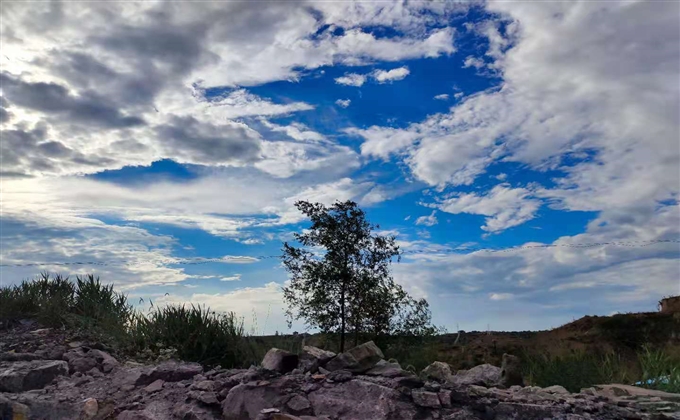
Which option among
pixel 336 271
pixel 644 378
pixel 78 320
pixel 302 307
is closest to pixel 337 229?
pixel 336 271

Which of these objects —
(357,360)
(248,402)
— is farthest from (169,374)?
(357,360)

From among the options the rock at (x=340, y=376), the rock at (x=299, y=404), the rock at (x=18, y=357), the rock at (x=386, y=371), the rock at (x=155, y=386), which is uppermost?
the rock at (x=18, y=357)

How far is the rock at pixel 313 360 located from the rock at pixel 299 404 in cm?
86

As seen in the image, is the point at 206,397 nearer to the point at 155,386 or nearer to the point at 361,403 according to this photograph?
the point at 155,386

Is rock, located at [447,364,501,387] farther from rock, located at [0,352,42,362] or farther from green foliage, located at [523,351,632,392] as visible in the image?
rock, located at [0,352,42,362]

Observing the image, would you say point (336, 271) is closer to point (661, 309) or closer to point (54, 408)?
point (54, 408)

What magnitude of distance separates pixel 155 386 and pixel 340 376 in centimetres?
274

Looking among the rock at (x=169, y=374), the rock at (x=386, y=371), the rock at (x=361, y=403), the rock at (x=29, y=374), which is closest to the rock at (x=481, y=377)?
the rock at (x=386, y=371)

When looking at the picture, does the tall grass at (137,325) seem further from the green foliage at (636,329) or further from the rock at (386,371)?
the green foliage at (636,329)

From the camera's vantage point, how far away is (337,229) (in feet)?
50.6

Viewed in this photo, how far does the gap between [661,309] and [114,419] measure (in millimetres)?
27780

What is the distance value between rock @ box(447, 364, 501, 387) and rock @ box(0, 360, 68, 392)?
6041mm

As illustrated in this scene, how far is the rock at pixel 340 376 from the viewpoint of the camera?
283 inches

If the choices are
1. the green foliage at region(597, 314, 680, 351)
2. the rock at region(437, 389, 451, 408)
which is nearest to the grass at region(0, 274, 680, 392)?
the rock at region(437, 389, 451, 408)
